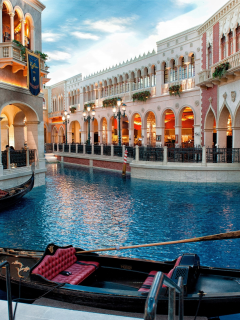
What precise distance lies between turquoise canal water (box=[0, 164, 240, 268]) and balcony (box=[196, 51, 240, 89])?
4.30 metres

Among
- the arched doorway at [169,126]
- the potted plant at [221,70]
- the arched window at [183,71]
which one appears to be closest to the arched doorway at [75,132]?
the arched doorway at [169,126]

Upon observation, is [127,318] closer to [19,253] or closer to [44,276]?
[44,276]

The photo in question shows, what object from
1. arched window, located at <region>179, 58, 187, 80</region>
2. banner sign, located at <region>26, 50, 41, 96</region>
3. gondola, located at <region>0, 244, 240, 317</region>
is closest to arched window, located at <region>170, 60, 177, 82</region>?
arched window, located at <region>179, 58, 187, 80</region>

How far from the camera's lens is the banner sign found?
9998 millimetres

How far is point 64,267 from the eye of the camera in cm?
373

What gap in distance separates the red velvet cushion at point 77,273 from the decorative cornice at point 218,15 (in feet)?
39.6

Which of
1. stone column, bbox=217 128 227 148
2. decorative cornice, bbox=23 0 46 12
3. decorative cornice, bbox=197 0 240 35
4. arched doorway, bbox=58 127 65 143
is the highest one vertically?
decorative cornice, bbox=197 0 240 35

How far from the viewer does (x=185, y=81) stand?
16766 mm

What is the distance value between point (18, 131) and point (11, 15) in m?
4.88

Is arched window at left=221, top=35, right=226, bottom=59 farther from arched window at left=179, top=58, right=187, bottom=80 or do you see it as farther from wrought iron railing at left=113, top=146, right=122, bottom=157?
wrought iron railing at left=113, top=146, right=122, bottom=157

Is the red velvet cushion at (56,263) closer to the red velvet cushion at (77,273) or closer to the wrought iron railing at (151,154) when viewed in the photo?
the red velvet cushion at (77,273)

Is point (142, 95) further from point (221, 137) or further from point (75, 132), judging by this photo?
point (75, 132)

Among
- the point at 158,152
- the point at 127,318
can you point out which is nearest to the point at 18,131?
the point at 158,152

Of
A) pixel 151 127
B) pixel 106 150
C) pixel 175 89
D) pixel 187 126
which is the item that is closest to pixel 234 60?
pixel 175 89
